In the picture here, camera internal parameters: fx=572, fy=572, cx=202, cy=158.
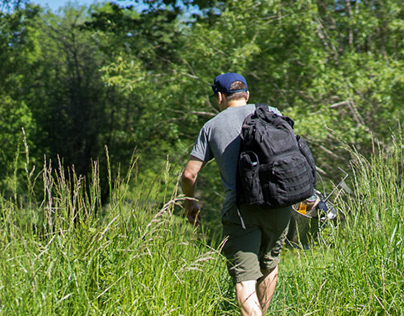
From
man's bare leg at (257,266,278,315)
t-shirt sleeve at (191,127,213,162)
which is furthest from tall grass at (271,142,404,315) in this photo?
t-shirt sleeve at (191,127,213,162)

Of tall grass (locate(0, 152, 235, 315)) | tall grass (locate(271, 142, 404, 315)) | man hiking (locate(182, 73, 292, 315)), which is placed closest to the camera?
tall grass (locate(0, 152, 235, 315))

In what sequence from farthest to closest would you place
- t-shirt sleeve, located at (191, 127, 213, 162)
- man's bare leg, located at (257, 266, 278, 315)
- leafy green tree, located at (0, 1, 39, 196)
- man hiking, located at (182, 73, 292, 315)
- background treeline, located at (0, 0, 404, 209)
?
leafy green tree, located at (0, 1, 39, 196) < background treeline, located at (0, 0, 404, 209) < man's bare leg, located at (257, 266, 278, 315) < t-shirt sleeve, located at (191, 127, 213, 162) < man hiking, located at (182, 73, 292, 315)

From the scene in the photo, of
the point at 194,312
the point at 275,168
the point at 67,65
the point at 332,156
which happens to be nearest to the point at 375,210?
the point at 275,168

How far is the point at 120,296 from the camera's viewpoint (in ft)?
8.31

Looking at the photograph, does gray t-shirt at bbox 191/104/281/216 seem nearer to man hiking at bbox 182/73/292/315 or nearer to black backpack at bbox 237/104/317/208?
man hiking at bbox 182/73/292/315

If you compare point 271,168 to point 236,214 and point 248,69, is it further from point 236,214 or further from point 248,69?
point 248,69

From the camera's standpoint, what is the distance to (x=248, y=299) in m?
3.04

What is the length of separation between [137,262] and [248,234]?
69 centimetres

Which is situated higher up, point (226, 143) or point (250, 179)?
point (226, 143)

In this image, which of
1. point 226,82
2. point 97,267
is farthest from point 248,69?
point 97,267

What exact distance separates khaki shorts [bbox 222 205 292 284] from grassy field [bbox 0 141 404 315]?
169mm

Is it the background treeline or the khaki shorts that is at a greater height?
the background treeline

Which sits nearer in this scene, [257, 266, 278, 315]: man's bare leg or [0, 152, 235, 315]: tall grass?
[0, 152, 235, 315]: tall grass

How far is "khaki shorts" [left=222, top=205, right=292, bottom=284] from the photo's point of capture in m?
3.12
